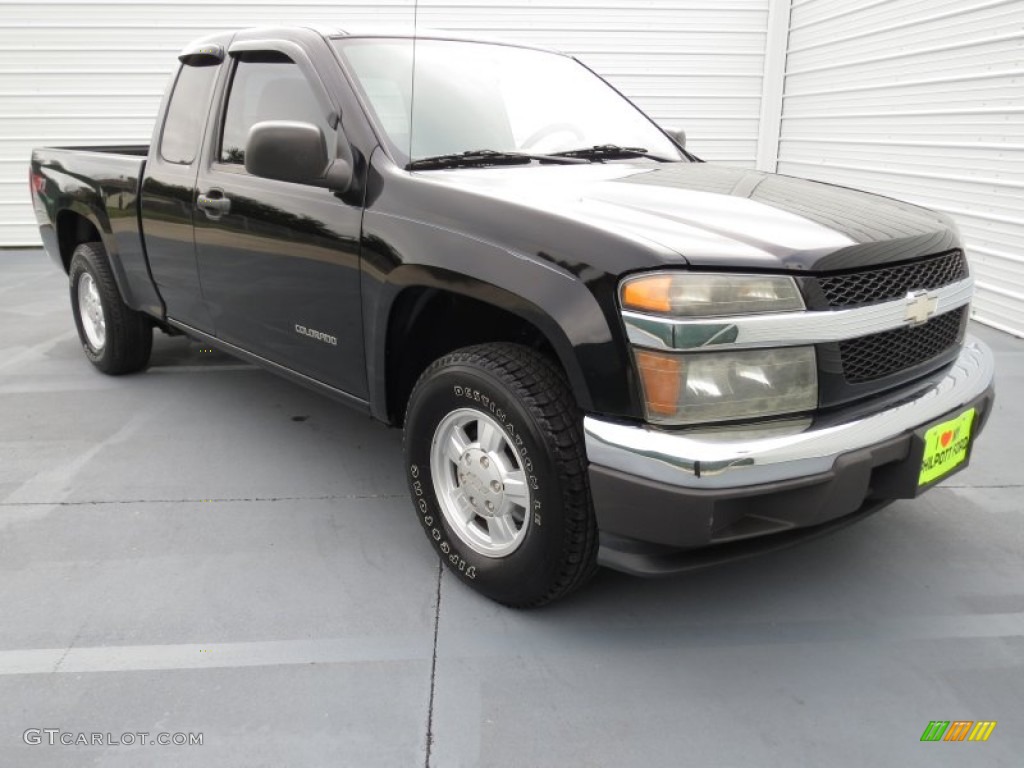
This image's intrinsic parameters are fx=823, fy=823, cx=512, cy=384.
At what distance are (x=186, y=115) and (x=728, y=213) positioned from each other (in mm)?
2819

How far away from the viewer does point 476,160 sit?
2.88 meters

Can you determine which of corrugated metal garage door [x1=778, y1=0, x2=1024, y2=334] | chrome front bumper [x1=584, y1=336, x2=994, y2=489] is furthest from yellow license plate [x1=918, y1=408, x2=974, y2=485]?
corrugated metal garage door [x1=778, y1=0, x2=1024, y2=334]

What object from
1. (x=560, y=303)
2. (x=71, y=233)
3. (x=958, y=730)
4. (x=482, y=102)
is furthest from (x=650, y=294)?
(x=71, y=233)

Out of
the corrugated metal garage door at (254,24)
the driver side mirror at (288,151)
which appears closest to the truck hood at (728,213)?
the driver side mirror at (288,151)

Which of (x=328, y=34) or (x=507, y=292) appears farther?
(x=328, y=34)

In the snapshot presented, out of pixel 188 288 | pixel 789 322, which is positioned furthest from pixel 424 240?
pixel 188 288

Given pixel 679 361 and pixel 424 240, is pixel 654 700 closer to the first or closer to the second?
pixel 679 361

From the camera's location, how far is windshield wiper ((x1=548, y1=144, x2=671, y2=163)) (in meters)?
3.14

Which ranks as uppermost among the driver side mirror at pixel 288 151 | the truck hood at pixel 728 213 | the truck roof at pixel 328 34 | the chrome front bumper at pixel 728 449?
the truck roof at pixel 328 34

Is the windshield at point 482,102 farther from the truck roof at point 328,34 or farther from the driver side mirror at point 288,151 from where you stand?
the driver side mirror at point 288,151

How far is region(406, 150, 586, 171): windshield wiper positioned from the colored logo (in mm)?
2096

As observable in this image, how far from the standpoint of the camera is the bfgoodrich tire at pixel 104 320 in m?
4.73

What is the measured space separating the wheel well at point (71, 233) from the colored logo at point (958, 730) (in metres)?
4.97

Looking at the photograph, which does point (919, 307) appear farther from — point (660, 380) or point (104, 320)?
point (104, 320)
